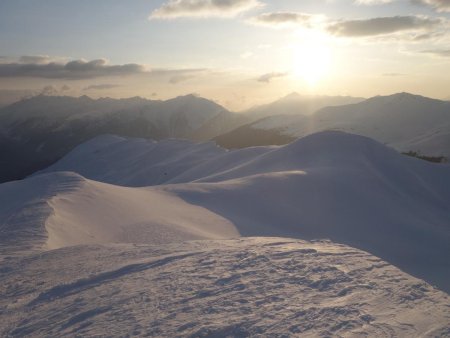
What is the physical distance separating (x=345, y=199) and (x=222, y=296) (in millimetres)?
19157

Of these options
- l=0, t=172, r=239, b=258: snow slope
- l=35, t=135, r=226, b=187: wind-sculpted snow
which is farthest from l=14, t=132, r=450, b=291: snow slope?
l=35, t=135, r=226, b=187: wind-sculpted snow

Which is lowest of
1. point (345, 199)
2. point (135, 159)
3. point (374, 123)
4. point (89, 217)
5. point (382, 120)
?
point (135, 159)

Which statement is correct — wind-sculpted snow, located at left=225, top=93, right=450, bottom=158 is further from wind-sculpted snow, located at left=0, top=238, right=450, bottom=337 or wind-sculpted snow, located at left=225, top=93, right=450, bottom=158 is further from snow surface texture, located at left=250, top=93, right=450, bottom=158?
wind-sculpted snow, located at left=0, top=238, right=450, bottom=337

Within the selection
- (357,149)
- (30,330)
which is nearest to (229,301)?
(30,330)

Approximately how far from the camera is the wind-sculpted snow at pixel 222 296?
5.84m

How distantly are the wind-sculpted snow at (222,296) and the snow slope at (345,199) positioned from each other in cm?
853

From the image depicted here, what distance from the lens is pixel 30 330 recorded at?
20.8ft

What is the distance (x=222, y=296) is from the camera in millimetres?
6797

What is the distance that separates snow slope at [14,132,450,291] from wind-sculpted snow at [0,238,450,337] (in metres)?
8.53

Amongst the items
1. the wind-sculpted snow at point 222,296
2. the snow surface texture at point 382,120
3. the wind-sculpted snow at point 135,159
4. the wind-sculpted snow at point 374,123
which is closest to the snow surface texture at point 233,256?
the wind-sculpted snow at point 222,296

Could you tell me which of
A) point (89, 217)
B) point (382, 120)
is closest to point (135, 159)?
point (89, 217)

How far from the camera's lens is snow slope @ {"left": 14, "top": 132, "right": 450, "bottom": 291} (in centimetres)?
1969

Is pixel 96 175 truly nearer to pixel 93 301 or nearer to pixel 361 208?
Answer: pixel 361 208

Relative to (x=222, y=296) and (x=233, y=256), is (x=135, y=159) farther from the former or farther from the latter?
(x=222, y=296)
